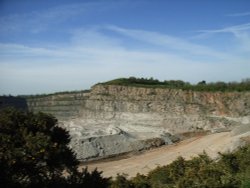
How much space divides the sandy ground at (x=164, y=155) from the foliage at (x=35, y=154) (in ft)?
64.0

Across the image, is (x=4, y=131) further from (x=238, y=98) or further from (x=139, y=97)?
(x=139, y=97)

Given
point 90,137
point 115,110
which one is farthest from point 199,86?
point 90,137

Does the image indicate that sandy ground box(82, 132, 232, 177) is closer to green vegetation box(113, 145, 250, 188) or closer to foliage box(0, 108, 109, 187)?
green vegetation box(113, 145, 250, 188)

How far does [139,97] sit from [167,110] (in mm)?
4391

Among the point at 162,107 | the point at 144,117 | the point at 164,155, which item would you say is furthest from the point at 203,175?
the point at 144,117

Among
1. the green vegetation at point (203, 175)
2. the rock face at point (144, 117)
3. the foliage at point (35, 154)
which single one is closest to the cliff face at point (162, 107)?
the rock face at point (144, 117)

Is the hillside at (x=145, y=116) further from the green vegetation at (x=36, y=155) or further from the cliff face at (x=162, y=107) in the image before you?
the green vegetation at (x=36, y=155)

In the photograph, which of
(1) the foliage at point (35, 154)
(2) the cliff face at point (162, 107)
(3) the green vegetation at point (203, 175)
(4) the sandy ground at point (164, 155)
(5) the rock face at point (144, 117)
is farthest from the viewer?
(2) the cliff face at point (162, 107)

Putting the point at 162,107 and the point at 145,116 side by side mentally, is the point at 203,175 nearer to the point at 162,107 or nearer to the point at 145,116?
the point at 162,107

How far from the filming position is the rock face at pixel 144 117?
42.2 meters

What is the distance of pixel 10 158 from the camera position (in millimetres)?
12359

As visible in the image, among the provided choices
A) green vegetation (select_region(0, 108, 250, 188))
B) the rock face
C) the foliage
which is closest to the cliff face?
the rock face

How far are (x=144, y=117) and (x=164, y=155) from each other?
13632 millimetres

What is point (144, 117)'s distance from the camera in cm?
5219
